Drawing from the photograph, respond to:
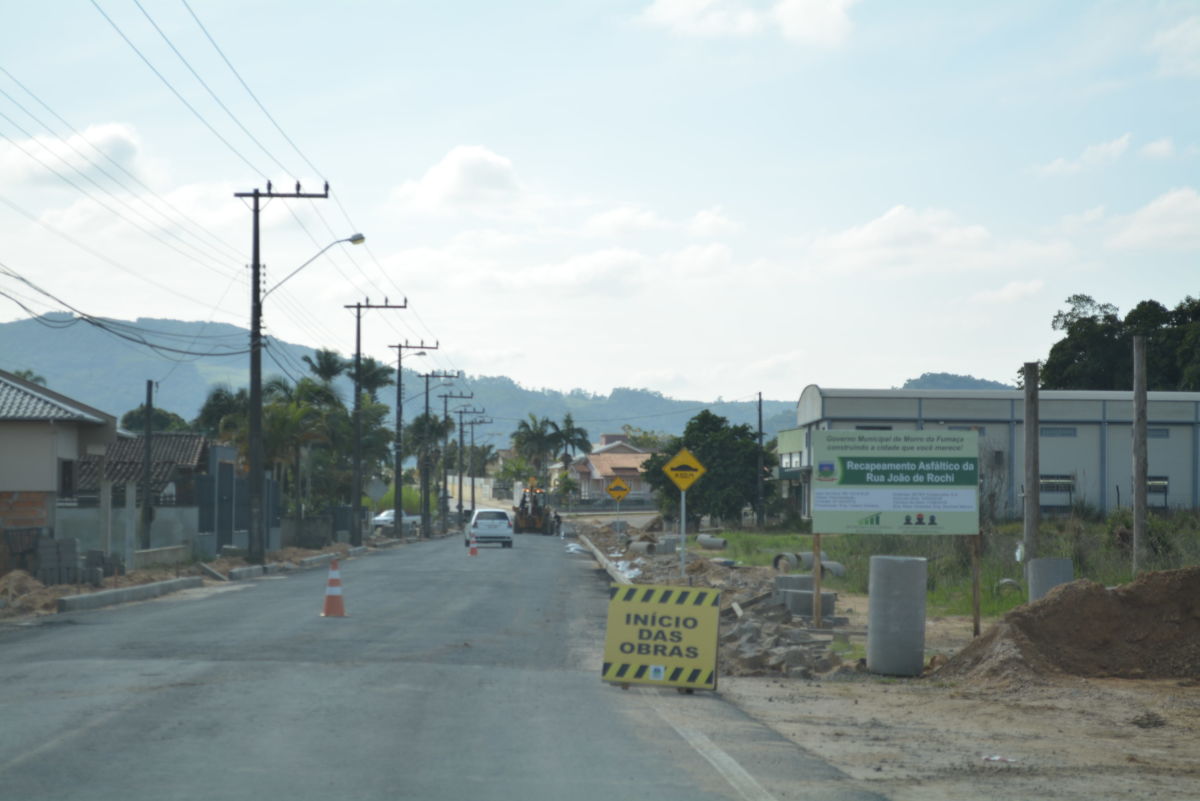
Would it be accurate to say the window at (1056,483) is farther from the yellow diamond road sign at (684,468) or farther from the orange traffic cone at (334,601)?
the orange traffic cone at (334,601)

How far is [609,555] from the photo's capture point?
154 ft

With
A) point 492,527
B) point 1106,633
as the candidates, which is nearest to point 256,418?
point 492,527

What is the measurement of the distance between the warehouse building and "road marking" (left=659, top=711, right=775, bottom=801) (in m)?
55.3

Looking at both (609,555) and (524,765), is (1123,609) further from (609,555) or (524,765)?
(609,555)

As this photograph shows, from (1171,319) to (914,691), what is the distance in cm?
6795

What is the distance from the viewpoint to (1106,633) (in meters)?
14.0

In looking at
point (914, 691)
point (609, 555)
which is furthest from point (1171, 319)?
→ point (914, 691)

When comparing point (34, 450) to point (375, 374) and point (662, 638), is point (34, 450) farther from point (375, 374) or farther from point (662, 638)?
point (375, 374)

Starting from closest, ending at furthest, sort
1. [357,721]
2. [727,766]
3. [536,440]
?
[727,766] → [357,721] → [536,440]

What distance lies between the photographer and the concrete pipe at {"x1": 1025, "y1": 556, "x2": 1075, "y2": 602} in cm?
1658

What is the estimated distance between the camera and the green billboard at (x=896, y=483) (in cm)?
1761

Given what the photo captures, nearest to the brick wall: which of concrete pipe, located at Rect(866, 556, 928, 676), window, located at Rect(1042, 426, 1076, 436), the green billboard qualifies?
the green billboard

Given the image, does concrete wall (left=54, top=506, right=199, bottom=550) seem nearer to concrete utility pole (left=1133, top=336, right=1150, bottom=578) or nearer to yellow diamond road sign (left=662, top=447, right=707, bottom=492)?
yellow diamond road sign (left=662, top=447, right=707, bottom=492)

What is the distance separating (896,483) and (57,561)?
15457 mm
